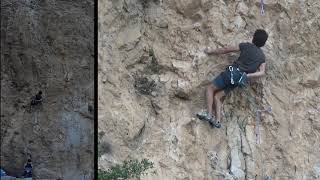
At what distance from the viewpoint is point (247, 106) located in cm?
749

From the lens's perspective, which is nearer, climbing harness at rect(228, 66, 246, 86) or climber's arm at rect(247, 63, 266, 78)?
climbing harness at rect(228, 66, 246, 86)

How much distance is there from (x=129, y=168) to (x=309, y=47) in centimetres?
222

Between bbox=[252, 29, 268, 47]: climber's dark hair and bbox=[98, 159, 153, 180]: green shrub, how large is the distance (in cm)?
157

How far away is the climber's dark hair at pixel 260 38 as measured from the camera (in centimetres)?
740

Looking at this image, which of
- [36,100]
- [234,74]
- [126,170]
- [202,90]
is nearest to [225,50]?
[234,74]

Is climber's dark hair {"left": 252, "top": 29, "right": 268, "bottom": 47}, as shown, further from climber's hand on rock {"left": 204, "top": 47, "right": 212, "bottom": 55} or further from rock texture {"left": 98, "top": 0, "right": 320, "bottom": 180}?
climber's hand on rock {"left": 204, "top": 47, "right": 212, "bottom": 55}

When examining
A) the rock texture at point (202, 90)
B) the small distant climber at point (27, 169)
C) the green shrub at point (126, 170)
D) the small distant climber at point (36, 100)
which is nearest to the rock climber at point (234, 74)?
the rock texture at point (202, 90)

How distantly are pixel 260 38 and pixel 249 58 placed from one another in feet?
0.86

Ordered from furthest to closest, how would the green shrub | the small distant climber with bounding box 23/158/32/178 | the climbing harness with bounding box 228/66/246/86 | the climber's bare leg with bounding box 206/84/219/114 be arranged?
the climber's bare leg with bounding box 206/84/219/114, the climbing harness with bounding box 228/66/246/86, the green shrub, the small distant climber with bounding box 23/158/32/178

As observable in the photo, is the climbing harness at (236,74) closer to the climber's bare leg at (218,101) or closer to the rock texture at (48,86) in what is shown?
the climber's bare leg at (218,101)

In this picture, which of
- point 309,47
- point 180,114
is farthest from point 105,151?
point 309,47

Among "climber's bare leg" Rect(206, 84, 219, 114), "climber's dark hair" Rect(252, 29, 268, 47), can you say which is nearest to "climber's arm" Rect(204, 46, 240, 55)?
"climber's dark hair" Rect(252, 29, 268, 47)

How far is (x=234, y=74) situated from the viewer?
7.21 metres

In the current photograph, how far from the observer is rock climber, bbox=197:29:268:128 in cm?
723
